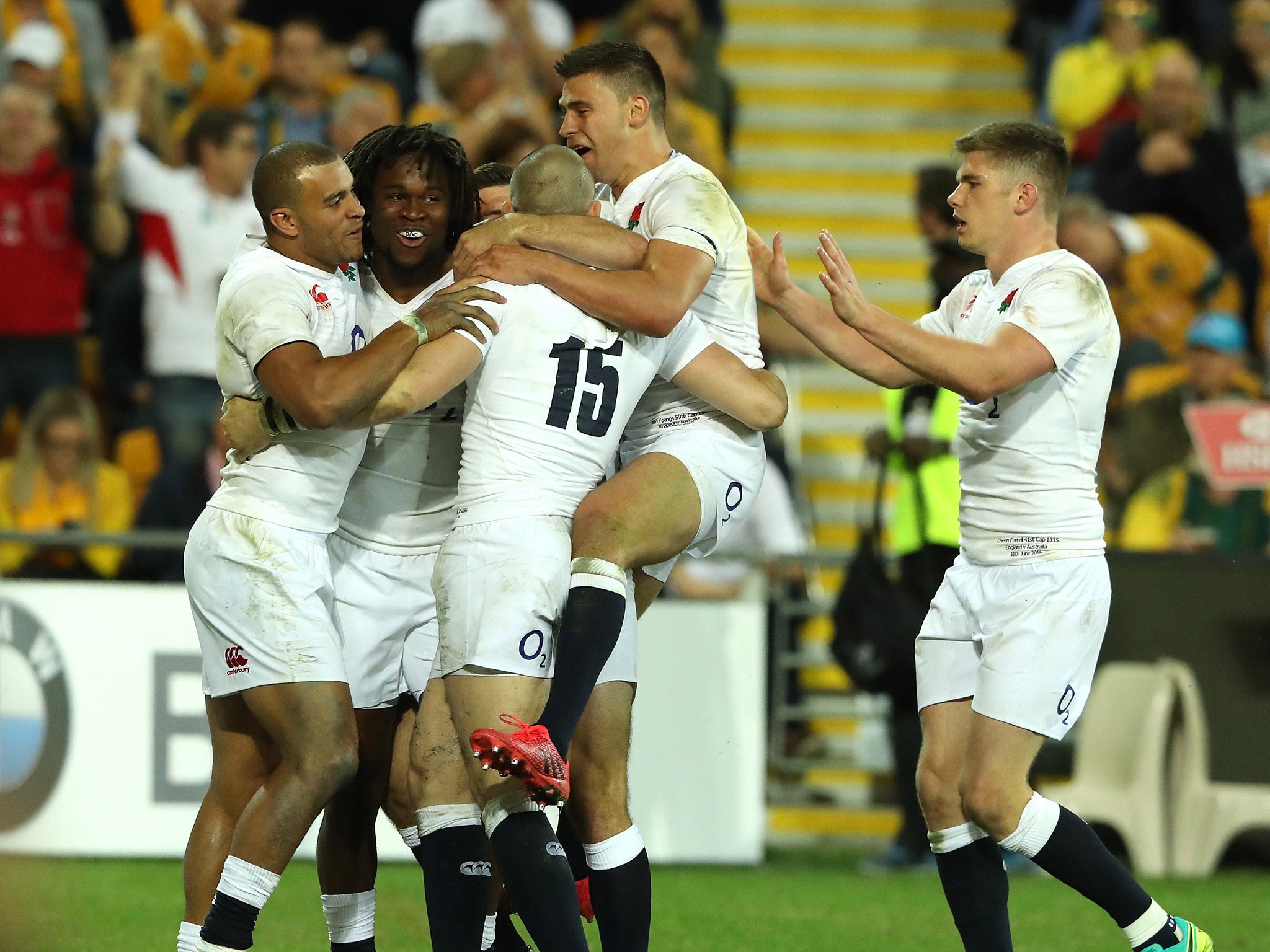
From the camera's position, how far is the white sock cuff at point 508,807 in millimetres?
4879

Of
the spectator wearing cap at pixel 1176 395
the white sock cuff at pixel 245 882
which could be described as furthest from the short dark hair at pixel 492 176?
the spectator wearing cap at pixel 1176 395

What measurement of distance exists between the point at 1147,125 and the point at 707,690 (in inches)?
219

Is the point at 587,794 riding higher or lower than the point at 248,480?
lower

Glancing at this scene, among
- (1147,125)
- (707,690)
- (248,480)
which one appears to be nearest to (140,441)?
(707,690)

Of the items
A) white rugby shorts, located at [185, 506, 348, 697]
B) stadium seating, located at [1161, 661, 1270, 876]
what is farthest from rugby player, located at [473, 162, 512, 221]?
stadium seating, located at [1161, 661, 1270, 876]

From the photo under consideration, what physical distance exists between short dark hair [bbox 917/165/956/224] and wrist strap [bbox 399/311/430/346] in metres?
4.50

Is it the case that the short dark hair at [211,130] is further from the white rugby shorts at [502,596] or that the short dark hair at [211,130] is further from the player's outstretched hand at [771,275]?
the white rugby shorts at [502,596]

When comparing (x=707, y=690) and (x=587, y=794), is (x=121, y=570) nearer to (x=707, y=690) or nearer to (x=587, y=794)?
(x=707, y=690)

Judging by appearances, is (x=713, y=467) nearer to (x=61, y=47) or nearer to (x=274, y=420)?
(x=274, y=420)

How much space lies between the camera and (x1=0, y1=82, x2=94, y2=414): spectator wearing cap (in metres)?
10.2

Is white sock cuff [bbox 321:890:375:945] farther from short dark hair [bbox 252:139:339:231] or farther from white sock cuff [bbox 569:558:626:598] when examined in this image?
short dark hair [bbox 252:139:339:231]

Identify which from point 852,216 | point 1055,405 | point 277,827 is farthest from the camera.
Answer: point 852,216

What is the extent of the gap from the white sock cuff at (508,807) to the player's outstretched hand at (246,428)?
1.25m

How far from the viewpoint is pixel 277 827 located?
5.10 m
